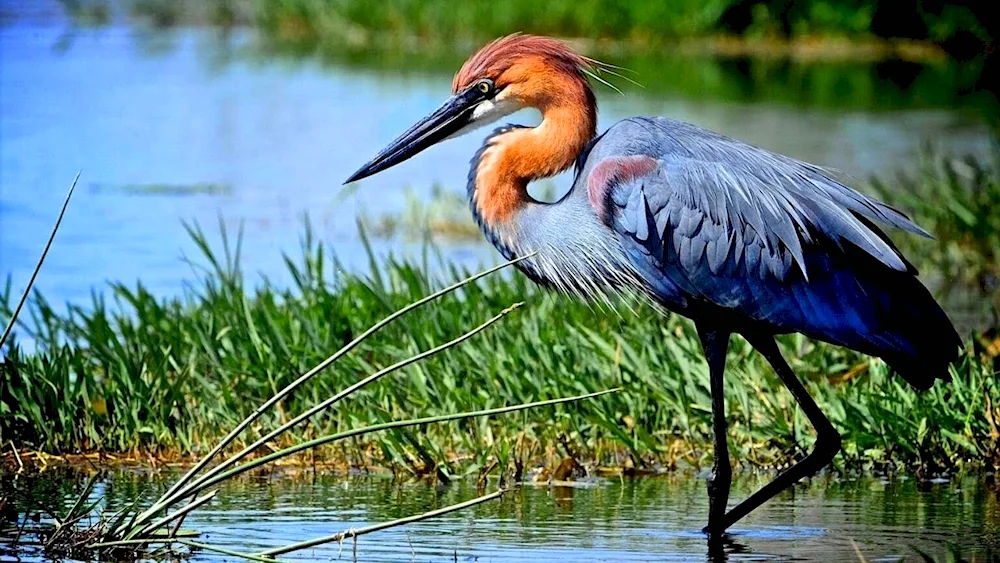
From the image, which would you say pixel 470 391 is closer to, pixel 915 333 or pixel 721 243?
pixel 721 243

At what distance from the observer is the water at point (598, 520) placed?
207 inches

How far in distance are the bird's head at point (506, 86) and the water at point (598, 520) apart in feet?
3.64

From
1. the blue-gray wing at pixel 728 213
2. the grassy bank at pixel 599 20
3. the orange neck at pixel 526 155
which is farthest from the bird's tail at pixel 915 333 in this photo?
the grassy bank at pixel 599 20

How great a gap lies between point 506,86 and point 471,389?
131cm

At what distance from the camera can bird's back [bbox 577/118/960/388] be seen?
18.9 ft

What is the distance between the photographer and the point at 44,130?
650 inches

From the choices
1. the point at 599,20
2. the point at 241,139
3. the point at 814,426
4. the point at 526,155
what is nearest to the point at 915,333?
the point at 814,426

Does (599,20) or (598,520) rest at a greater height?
(599,20)

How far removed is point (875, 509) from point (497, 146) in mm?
1690

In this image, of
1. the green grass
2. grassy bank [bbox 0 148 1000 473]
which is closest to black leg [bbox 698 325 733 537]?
the green grass

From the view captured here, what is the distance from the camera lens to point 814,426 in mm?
5926

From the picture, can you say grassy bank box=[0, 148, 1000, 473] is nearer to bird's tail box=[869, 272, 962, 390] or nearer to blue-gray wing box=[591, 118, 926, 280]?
bird's tail box=[869, 272, 962, 390]

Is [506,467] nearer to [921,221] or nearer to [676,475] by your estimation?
[676,475]

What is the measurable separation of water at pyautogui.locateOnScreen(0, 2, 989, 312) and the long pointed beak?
2.78 m
